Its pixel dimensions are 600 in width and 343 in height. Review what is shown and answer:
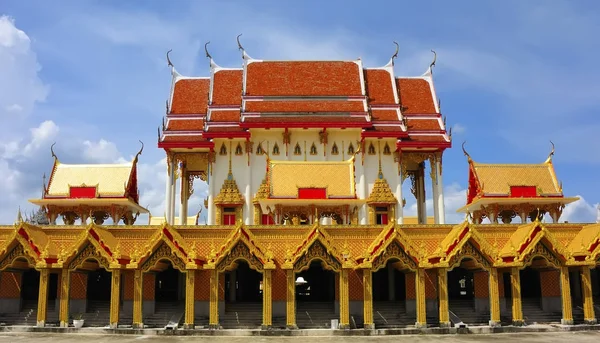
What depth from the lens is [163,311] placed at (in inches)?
1046

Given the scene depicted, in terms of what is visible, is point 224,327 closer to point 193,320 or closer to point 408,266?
point 193,320

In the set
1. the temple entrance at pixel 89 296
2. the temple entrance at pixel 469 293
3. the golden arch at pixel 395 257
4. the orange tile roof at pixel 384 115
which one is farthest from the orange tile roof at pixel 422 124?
the temple entrance at pixel 89 296

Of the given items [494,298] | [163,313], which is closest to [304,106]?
[163,313]

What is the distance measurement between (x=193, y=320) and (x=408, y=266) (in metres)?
9.47

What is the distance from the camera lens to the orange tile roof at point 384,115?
40.3m

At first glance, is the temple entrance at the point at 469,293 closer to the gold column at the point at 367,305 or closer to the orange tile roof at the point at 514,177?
the gold column at the point at 367,305

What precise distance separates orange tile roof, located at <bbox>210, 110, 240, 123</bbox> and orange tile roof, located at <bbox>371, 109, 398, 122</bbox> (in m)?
9.51

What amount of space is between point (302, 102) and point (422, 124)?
8.66 m

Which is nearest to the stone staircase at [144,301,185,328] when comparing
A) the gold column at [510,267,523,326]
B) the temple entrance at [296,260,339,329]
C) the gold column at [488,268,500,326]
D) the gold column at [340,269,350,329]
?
the temple entrance at [296,260,339,329]

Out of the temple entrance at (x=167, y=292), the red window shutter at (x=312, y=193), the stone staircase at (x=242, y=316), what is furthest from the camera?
the red window shutter at (x=312, y=193)

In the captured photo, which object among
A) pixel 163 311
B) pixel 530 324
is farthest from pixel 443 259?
pixel 163 311

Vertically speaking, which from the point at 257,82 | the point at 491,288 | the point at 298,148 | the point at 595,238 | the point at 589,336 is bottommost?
the point at 589,336

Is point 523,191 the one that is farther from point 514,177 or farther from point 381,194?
point 381,194

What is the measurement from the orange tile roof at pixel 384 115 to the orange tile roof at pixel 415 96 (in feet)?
4.84
